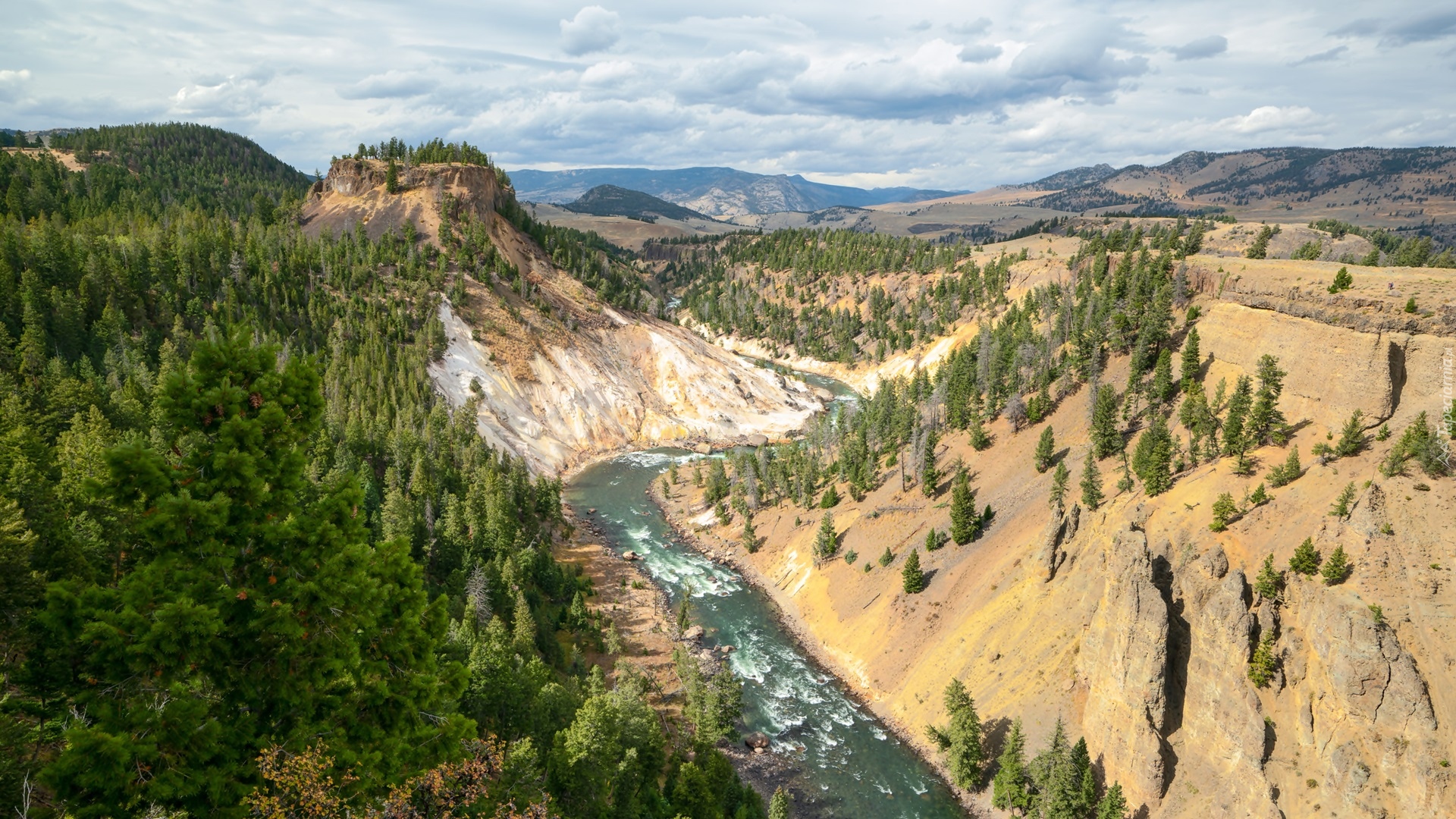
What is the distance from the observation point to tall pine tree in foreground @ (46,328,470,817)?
10984 millimetres

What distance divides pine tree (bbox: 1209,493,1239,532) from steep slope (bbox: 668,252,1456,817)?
20.9 inches

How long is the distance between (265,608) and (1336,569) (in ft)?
142

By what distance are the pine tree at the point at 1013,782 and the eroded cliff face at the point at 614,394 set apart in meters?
68.7

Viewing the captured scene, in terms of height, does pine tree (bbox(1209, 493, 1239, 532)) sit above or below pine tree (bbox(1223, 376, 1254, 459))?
below

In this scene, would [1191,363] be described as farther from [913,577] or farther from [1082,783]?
[1082,783]

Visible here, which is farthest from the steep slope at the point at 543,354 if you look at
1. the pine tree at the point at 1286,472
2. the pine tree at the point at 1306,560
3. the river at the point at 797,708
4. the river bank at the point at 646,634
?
the pine tree at the point at 1306,560

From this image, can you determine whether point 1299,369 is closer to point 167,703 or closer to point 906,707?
point 906,707

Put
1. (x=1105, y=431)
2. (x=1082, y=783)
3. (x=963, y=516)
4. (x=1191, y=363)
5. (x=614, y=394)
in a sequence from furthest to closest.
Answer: (x=614, y=394) → (x=963, y=516) → (x=1191, y=363) → (x=1105, y=431) → (x=1082, y=783)

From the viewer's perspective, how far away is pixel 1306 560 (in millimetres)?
34812

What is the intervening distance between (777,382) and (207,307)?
278 ft

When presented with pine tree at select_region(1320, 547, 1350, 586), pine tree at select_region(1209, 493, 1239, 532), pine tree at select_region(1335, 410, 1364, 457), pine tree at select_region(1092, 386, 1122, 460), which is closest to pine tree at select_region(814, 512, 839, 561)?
pine tree at select_region(1092, 386, 1122, 460)

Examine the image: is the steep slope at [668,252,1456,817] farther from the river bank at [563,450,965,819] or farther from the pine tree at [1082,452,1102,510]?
the river bank at [563,450,965,819]

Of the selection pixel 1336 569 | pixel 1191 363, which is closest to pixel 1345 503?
pixel 1336 569

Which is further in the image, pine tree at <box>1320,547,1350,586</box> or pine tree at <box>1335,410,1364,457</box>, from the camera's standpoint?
pine tree at <box>1335,410,1364,457</box>
